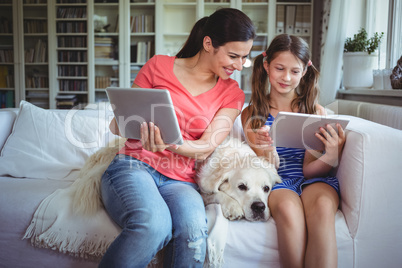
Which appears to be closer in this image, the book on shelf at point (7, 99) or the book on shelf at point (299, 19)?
the book on shelf at point (299, 19)

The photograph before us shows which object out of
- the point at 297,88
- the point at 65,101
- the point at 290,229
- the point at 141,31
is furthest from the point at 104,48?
the point at 290,229

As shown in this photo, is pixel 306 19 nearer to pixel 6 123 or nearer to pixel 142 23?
pixel 142 23

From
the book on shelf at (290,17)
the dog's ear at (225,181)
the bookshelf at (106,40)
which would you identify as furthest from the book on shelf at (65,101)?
the dog's ear at (225,181)

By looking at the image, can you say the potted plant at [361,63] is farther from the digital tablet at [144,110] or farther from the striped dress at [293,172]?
the digital tablet at [144,110]

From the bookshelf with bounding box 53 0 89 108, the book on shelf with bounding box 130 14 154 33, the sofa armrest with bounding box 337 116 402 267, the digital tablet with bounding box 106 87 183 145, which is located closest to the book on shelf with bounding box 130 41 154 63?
the book on shelf with bounding box 130 14 154 33

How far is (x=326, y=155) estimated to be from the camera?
1.34m

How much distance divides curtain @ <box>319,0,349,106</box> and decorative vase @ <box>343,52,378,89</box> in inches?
11.0

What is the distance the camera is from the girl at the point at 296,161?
1.12 meters

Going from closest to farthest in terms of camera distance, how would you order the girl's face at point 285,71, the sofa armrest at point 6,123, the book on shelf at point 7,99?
the girl's face at point 285,71
the sofa armrest at point 6,123
the book on shelf at point 7,99

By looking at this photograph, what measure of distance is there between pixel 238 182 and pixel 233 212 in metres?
0.13

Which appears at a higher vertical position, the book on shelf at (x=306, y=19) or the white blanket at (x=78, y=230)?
the book on shelf at (x=306, y=19)

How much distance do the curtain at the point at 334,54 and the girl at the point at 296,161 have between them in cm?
154

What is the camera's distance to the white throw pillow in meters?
1.72

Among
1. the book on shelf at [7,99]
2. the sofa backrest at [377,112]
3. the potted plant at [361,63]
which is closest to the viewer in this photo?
the sofa backrest at [377,112]
